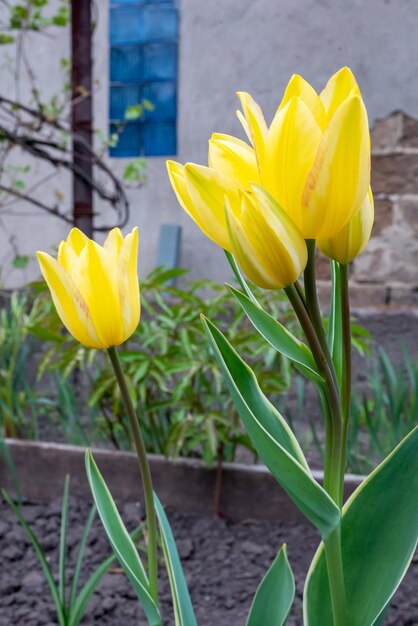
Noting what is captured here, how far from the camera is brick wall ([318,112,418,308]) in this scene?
3.28 meters

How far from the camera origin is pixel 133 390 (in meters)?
1.87

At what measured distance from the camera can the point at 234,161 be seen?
0.54m

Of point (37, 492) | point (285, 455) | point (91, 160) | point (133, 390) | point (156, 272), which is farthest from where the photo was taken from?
point (91, 160)

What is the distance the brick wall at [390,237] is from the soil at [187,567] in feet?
5.44

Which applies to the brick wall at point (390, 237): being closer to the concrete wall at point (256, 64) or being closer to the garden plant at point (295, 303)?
the concrete wall at point (256, 64)

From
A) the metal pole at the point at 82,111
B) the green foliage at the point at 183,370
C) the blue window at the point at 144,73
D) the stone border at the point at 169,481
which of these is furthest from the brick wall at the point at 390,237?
the stone border at the point at 169,481

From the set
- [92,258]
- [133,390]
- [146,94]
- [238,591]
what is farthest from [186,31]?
[92,258]

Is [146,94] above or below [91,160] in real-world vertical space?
above

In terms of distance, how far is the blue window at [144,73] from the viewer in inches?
137

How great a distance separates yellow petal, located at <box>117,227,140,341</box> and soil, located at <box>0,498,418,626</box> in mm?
992

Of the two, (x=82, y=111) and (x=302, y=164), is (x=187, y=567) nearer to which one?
(x=302, y=164)

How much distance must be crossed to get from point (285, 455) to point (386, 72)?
296cm

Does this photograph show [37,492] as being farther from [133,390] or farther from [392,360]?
[392,360]

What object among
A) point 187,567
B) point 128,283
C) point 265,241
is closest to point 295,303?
point 265,241
